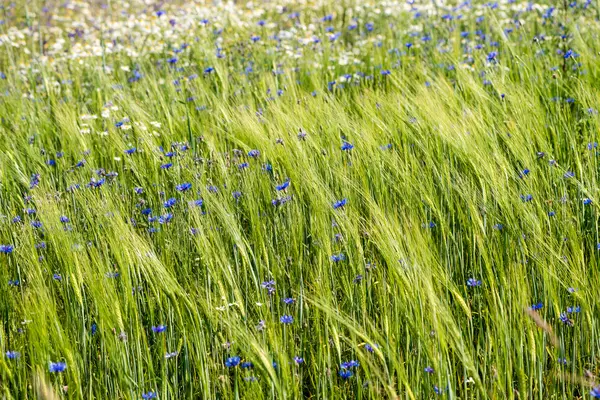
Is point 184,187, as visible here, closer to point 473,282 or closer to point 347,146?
point 347,146

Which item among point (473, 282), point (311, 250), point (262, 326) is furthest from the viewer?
point (311, 250)

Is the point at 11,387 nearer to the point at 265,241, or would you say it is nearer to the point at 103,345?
the point at 103,345

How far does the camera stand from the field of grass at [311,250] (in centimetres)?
165

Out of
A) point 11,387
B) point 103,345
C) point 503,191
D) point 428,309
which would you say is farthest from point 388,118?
point 11,387

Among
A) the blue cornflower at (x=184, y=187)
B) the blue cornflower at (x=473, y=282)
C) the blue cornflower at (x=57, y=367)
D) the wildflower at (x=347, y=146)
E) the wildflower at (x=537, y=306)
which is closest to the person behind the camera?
the blue cornflower at (x=57, y=367)

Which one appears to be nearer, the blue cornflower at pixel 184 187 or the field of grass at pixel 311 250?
the field of grass at pixel 311 250

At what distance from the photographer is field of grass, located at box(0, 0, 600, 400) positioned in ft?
5.42

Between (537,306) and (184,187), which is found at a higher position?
(184,187)

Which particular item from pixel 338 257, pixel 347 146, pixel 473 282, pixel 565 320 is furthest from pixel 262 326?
pixel 347 146

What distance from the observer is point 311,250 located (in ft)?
7.24

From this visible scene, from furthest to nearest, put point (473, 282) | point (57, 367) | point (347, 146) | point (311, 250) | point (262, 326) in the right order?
point (347, 146) < point (311, 250) < point (473, 282) < point (262, 326) < point (57, 367)

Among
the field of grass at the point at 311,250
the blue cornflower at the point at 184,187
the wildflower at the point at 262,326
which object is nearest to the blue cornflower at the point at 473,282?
the field of grass at the point at 311,250

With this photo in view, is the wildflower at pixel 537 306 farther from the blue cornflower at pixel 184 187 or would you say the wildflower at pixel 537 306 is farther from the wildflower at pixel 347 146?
the blue cornflower at pixel 184 187

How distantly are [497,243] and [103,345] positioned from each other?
1119mm
